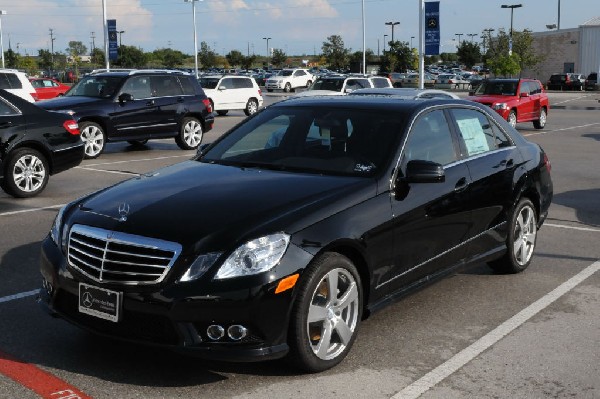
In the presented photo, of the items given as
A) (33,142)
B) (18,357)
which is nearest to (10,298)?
(18,357)

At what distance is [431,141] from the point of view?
5.72 m

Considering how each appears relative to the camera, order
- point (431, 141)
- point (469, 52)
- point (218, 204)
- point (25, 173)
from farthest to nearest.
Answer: point (469, 52) → point (25, 173) → point (431, 141) → point (218, 204)

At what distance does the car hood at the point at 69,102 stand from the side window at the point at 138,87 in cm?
74

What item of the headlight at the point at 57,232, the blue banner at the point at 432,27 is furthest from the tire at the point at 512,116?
the headlight at the point at 57,232

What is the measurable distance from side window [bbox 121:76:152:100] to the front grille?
13.3m

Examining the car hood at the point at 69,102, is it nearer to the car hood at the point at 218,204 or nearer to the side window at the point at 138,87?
the side window at the point at 138,87

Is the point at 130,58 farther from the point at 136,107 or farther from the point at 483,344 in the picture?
the point at 483,344

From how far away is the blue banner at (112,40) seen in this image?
4153 cm

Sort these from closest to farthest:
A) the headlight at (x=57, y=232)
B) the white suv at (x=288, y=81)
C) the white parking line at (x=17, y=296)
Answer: the headlight at (x=57, y=232), the white parking line at (x=17, y=296), the white suv at (x=288, y=81)

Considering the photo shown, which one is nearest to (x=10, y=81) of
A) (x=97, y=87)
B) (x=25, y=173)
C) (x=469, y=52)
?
(x=97, y=87)

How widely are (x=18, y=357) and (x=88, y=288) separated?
793 millimetres

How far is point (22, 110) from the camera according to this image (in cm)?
1104

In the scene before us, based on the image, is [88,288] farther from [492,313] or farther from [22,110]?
[22,110]

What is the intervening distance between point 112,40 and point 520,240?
38677 millimetres
